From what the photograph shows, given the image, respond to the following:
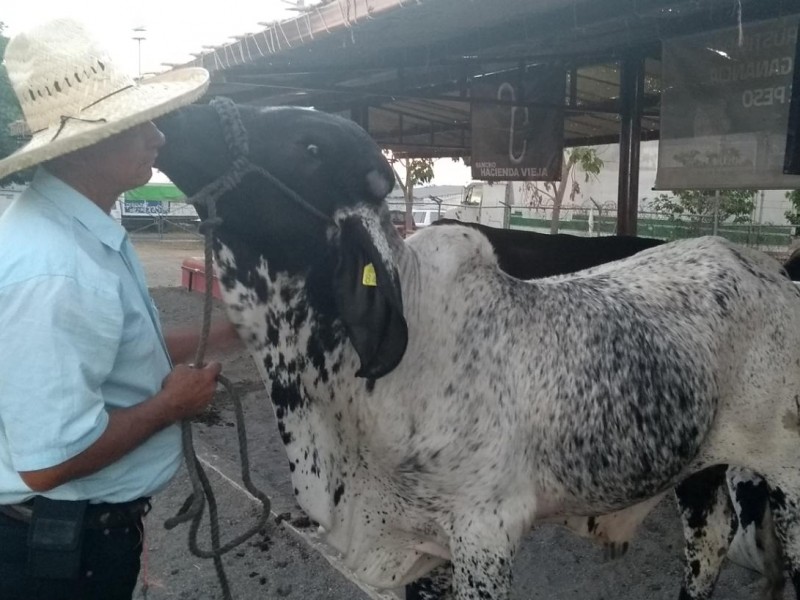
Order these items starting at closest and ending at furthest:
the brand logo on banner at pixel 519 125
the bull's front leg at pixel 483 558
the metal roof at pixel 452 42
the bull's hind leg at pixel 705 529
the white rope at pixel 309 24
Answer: the bull's front leg at pixel 483 558 → the bull's hind leg at pixel 705 529 → the metal roof at pixel 452 42 → the white rope at pixel 309 24 → the brand logo on banner at pixel 519 125

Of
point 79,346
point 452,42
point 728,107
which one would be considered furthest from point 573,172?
point 79,346

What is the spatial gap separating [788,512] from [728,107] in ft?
7.83

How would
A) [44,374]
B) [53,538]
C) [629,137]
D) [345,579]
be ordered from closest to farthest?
[44,374], [53,538], [345,579], [629,137]

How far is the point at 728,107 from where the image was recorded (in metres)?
4.13

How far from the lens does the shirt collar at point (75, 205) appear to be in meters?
1.63

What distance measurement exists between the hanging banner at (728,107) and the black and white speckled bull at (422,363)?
72.6 inches

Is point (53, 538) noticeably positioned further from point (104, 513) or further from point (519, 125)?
point (519, 125)

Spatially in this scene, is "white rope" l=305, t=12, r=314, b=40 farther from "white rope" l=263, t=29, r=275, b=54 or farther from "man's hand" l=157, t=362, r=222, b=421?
"man's hand" l=157, t=362, r=222, b=421

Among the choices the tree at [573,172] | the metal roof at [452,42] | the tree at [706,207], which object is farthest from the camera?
the tree at [573,172]

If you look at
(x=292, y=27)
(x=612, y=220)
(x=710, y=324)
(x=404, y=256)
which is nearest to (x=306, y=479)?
(x=404, y=256)

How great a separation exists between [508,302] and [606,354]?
0.35 meters

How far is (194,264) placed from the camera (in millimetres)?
12047

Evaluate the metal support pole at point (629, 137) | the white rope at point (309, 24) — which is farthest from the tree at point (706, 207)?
the white rope at point (309, 24)

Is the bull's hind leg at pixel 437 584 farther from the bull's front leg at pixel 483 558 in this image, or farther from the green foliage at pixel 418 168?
the green foliage at pixel 418 168
